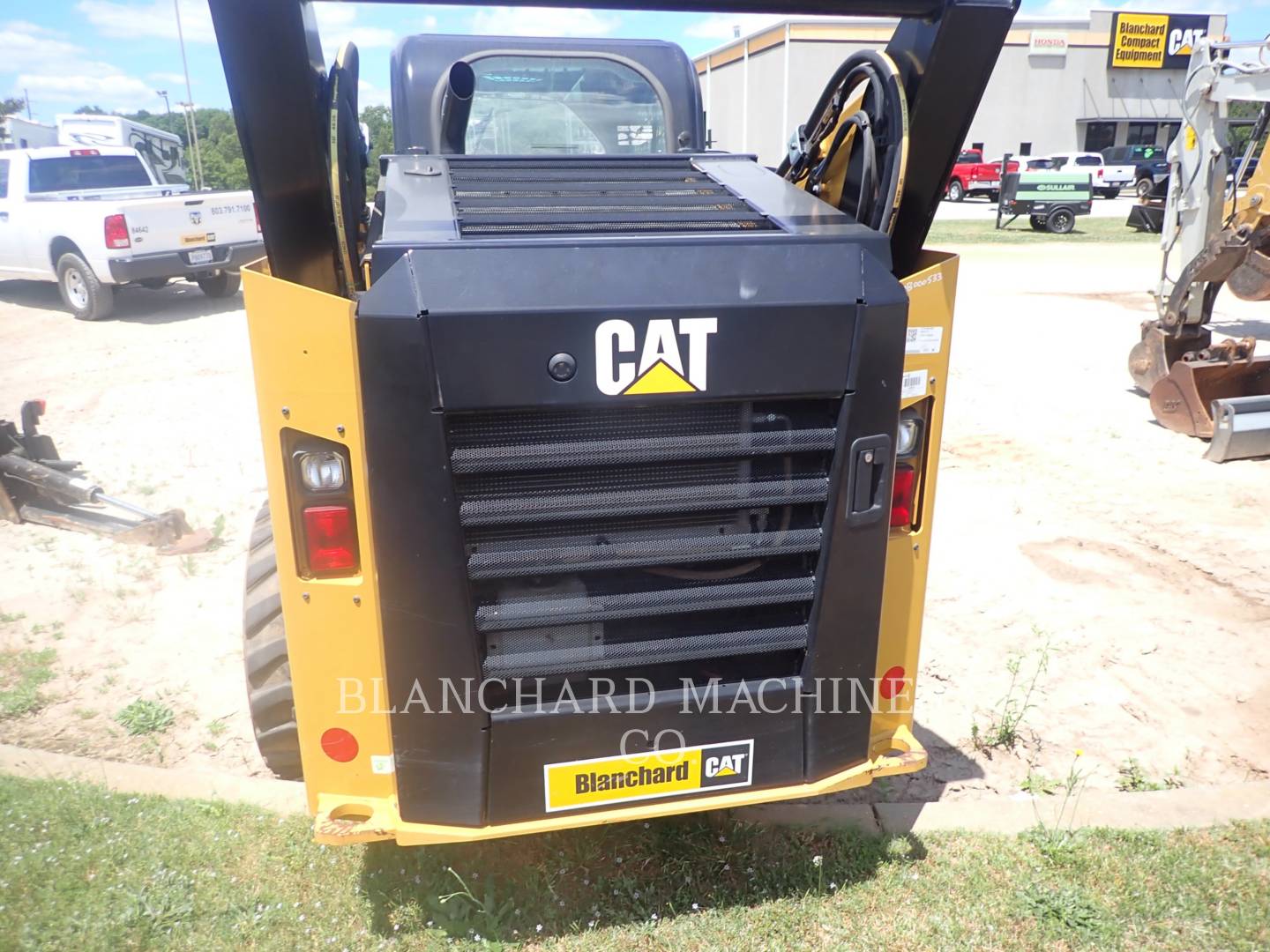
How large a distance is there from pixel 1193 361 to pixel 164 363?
9.28 metres

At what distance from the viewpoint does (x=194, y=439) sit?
287 inches

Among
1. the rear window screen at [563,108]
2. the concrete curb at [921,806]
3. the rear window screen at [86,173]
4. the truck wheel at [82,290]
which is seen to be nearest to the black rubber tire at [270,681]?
the concrete curb at [921,806]

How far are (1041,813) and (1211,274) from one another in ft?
20.4

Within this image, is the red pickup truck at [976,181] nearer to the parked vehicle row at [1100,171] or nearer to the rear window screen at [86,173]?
the parked vehicle row at [1100,171]

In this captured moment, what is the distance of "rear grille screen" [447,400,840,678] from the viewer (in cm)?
233

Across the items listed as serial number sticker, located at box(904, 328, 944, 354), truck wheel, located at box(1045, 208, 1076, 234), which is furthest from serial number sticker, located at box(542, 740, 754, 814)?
truck wheel, located at box(1045, 208, 1076, 234)

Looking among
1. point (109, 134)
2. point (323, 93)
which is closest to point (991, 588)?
point (323, 93)

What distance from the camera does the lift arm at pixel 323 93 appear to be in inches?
82.9

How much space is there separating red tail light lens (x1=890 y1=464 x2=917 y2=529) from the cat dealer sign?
5095cm

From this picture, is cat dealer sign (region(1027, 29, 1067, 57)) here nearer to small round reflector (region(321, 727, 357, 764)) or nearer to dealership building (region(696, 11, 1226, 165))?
dealership building (region(696, 11, 1226, 165))

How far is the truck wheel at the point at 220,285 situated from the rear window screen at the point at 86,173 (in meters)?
1.86

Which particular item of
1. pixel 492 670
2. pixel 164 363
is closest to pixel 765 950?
pixel 492 670

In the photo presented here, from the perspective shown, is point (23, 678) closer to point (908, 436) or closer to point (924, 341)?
point (908, 436)

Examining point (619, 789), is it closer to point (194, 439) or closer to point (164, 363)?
point (194, 439)
